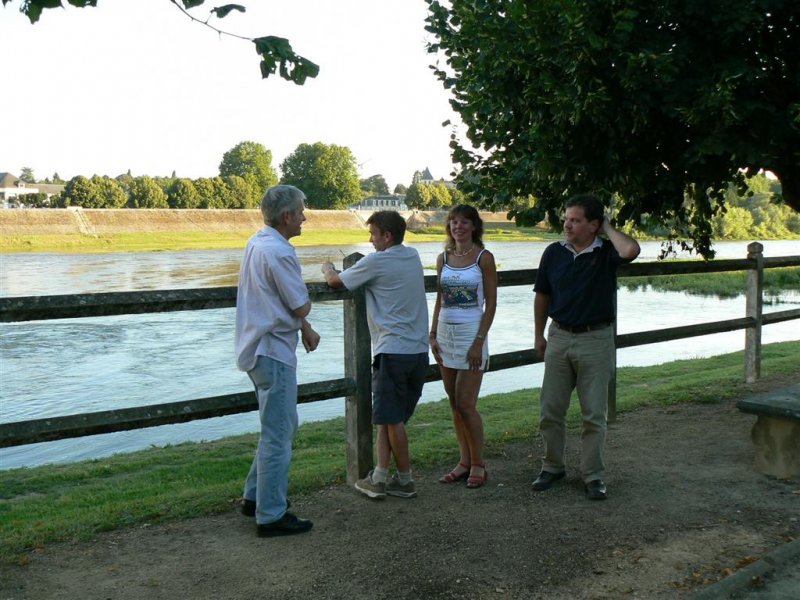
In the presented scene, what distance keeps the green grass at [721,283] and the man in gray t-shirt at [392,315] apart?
28.7m

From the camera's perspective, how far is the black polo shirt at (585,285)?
5.43 metres

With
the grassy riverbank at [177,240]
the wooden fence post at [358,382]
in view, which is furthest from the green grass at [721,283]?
the grassy riverbank at [177,240]

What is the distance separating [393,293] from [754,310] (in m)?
5.77

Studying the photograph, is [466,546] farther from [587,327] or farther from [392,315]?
[587,327]

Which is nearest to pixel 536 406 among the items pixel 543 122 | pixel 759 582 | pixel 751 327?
pixel 751 327

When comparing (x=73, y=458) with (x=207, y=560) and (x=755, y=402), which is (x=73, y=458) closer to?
(x=207, y=560)

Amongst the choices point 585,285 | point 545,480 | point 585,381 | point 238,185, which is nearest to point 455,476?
point 545,480

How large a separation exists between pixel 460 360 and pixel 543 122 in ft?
7.55

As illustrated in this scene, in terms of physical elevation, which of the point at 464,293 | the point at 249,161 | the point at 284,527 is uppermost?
the point at 249,161

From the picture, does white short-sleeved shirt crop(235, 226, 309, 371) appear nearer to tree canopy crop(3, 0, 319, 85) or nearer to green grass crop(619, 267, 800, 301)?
tree canopy crop(3, 0, 319, 85)

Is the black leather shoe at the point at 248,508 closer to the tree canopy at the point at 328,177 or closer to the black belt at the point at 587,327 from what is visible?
the black belt at the point at 587,327

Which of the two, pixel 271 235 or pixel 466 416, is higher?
pixel 271 235

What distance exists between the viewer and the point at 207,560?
451cm

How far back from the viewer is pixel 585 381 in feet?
18.1
